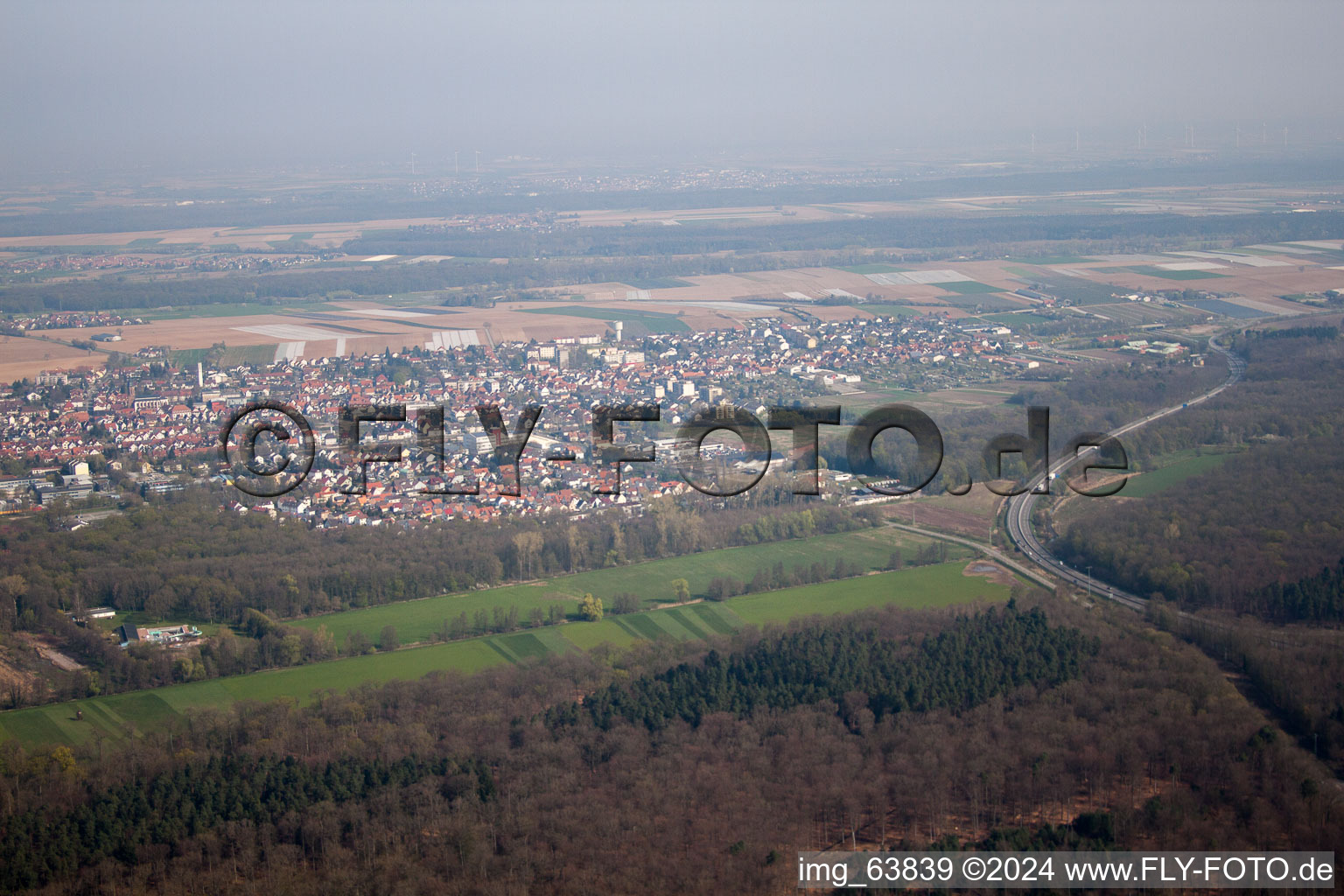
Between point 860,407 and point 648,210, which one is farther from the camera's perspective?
point 648,210

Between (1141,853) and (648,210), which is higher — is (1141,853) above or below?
below

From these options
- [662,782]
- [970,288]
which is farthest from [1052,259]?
[662,782]

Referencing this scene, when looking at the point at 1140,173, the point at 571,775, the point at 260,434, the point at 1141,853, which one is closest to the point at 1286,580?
the point at 1141,853

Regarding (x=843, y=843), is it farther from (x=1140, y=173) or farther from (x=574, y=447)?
(x=1140, y=173)

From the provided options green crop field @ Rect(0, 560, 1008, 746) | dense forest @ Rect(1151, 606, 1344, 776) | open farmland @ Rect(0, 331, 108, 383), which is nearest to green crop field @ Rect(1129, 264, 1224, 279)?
green crop field @ Rect(0, 560, 1008, 746)

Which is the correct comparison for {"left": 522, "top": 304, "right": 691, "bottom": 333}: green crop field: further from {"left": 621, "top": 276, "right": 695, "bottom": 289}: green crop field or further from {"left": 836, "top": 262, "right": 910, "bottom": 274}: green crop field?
{"left": 836, "top": 262, "right": 910, "bottom": 274}: green crop field

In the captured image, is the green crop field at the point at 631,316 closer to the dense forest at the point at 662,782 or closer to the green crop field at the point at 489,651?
the green crop field at the point at 489,651

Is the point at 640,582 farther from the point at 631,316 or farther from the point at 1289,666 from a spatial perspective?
the point at 631,316
